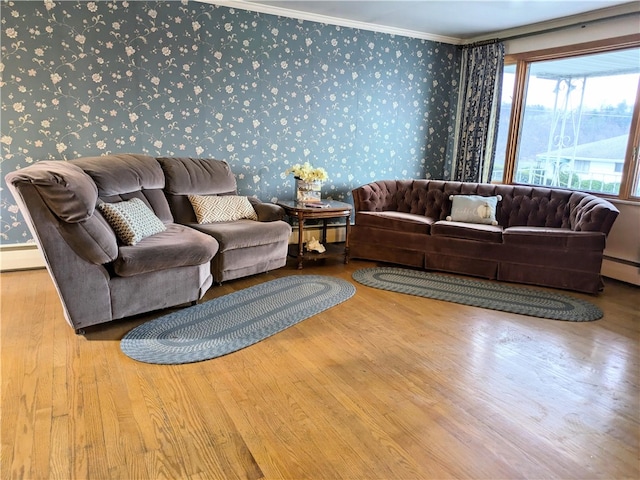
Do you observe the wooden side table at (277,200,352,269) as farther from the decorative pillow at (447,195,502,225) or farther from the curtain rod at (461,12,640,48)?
the curtain rod at (461,12,640,48)

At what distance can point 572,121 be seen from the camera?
15.5ft

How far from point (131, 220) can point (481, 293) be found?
2.79 metres

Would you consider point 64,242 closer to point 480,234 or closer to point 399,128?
point 480,234

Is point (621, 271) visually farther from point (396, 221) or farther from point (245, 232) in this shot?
point (245, 232)

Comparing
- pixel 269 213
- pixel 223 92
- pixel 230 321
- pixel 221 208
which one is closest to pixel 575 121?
pixel 269 213

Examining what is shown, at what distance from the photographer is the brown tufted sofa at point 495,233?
3.82 meters

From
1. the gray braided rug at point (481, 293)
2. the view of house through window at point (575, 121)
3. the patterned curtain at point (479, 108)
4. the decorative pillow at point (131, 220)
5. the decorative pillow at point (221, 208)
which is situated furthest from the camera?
the patterned curtain at point (479, 108)

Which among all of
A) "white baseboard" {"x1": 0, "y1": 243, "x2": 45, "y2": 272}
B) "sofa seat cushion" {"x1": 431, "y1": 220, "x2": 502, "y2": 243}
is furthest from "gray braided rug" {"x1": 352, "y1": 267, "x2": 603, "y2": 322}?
"white baseboard" {"x1": 0, "y1": 243, "x2": 45, "y2": 272}

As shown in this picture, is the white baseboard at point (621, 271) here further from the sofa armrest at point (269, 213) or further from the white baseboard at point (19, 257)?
the white baseboard at point (19, 257)

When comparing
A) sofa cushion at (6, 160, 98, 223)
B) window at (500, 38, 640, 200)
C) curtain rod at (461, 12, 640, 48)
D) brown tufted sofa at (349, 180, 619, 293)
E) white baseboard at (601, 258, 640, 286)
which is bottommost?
white baseboard at (601, 258, 640, 286)

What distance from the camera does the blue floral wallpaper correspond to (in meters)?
3.65

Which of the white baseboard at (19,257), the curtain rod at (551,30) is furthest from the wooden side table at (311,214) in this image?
the curtain rod at (551,30)

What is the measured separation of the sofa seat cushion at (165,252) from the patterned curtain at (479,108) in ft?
11.7

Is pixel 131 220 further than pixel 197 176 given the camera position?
No
